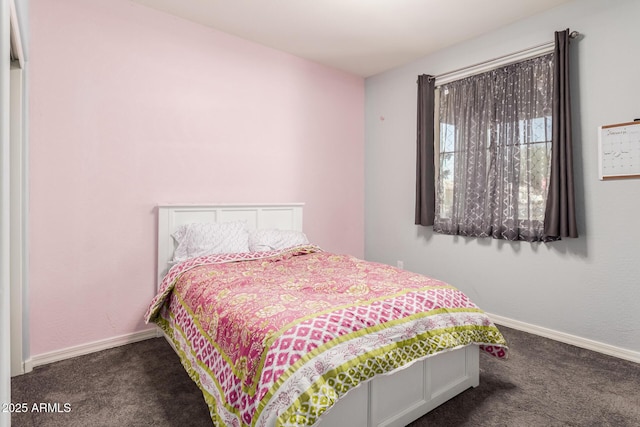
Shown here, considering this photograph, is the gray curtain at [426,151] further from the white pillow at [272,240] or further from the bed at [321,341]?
the bed at [321,341]

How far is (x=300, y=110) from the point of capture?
147 inches

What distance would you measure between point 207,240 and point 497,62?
2932mm

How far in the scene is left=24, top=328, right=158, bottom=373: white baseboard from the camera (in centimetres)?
229

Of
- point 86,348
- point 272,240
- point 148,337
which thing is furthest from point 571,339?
point 86,348

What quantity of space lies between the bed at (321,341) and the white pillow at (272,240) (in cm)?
50

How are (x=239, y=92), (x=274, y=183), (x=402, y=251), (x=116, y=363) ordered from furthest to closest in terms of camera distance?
1. (x=402, y=251)
2. (x=274, y=183)
3. (x=239, y=92)
4. (x=116, y=363)

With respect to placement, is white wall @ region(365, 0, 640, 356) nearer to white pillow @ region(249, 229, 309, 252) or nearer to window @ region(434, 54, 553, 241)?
window @ region(434, 54, 553, 241)

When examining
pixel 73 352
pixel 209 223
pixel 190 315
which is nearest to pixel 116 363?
pixel 73 352

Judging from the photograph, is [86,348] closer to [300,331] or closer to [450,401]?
[300,331]

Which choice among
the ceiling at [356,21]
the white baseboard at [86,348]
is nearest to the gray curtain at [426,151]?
the ceiling at [356,21]

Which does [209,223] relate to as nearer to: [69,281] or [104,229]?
[104,229]

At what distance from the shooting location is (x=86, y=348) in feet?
8.19

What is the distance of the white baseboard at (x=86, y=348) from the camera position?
7.52 ft

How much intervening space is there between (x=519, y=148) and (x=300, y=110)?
215cm
